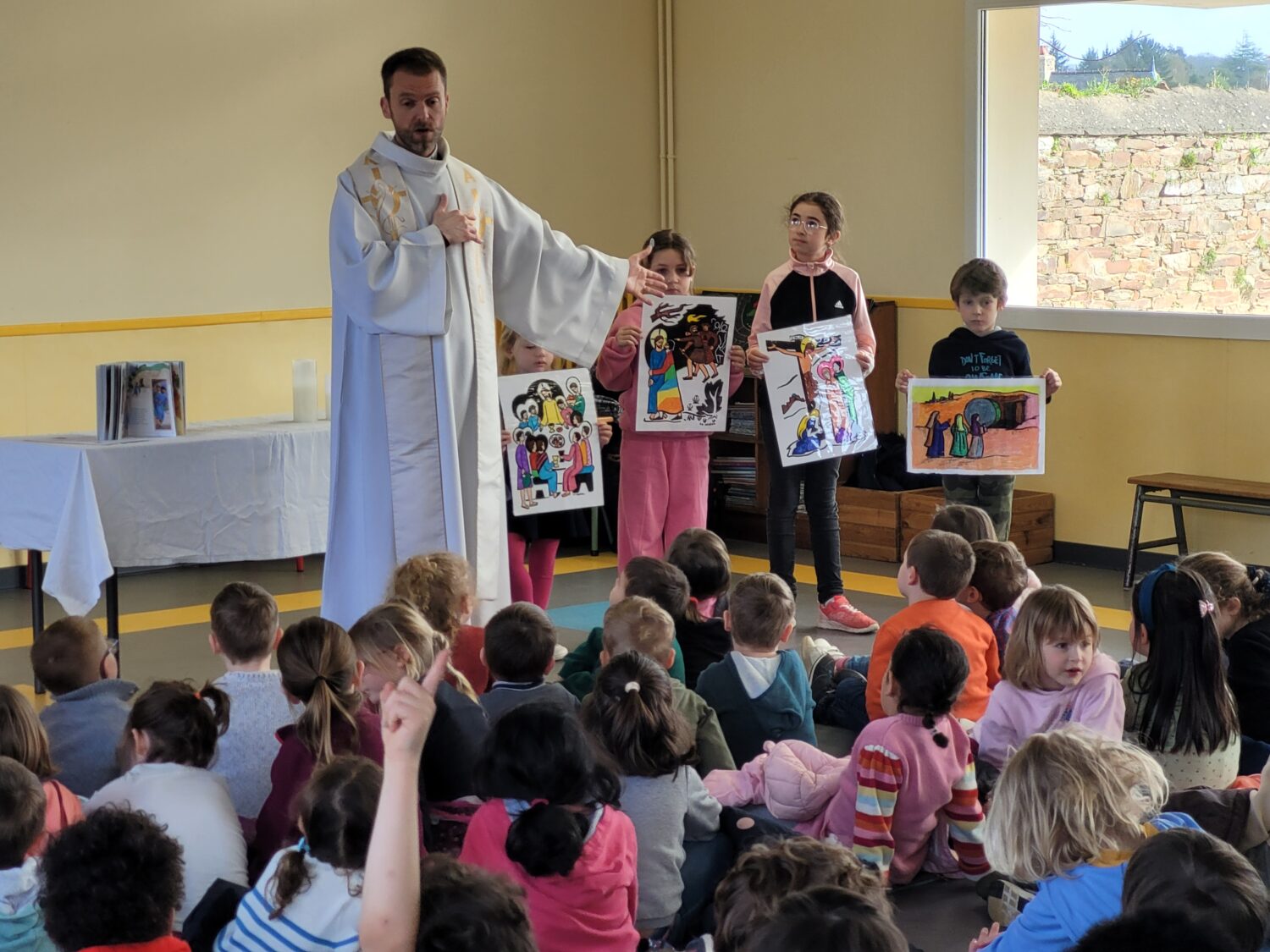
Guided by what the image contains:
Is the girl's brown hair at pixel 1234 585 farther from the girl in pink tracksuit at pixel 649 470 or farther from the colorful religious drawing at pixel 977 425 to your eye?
the girl in pink tracksuit at pixel 649 470

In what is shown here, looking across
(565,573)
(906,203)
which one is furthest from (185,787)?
(906,203)

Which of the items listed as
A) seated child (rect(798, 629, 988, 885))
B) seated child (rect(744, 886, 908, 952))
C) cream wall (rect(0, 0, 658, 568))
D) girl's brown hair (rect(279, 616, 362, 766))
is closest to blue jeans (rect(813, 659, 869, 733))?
seated child (rect(798, 629, 988, 885))

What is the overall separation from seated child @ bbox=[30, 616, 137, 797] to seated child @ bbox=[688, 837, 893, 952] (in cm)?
160

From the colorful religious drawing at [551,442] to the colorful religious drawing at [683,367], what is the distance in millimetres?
252

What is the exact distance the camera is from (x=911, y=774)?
3289 millimetres

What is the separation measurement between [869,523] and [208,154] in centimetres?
353

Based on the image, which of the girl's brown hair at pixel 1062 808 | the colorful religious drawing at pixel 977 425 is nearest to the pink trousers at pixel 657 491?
the colorful religious drawing at pixel 977 425

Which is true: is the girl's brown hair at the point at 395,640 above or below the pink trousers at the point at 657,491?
below

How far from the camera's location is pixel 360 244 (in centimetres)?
453

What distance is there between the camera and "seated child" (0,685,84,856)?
8.94 feet

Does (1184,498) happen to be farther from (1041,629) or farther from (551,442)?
(1041,629)

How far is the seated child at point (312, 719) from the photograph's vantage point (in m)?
2.95

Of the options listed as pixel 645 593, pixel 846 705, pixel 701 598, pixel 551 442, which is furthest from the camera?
pixel 551 442

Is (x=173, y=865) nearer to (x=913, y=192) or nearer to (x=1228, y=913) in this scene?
(x=1228, y=913)
